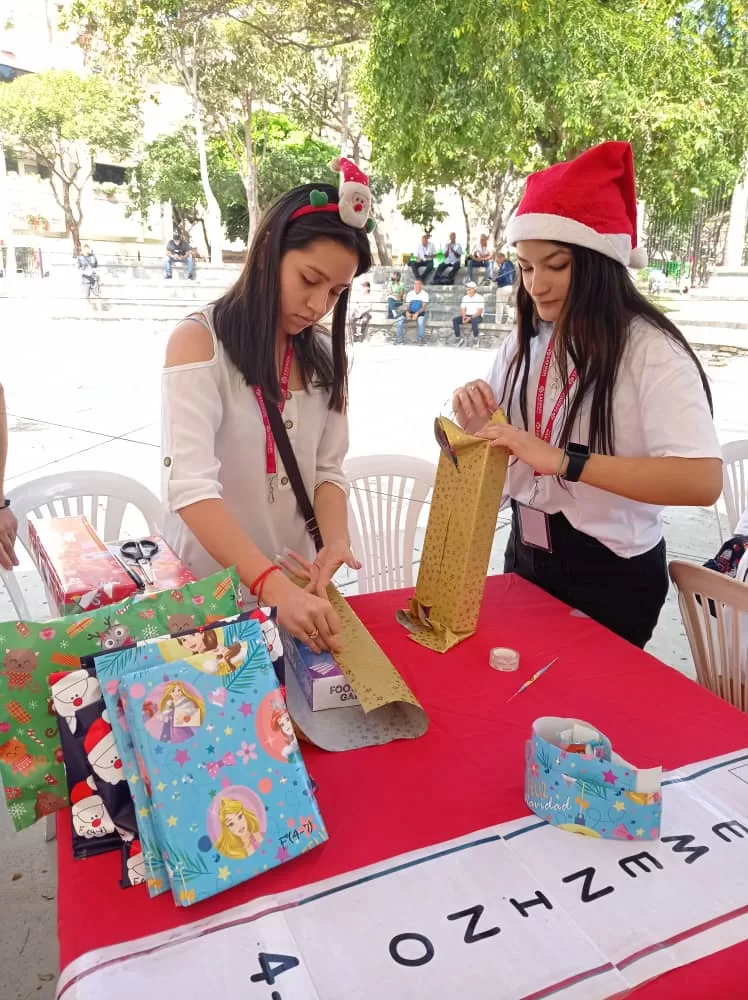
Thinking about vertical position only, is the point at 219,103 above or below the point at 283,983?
above

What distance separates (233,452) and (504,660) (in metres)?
0.59

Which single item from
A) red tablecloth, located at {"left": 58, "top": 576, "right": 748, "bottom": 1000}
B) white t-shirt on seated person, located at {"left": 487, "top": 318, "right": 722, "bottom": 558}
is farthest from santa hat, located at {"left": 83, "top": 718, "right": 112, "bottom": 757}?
white t-shirt on seated person, located at {"left": 487, "top": 318, "right": 722, "bottom": 558}

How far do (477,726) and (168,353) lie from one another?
769 millimetres

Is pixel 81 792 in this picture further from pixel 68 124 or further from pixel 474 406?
pixel 68 124

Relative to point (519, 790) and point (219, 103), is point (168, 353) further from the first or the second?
point (219, 103)

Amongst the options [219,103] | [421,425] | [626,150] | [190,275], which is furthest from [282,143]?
[626,150]

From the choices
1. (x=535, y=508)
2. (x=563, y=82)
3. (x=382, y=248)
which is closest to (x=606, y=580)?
(x=535, y=508)

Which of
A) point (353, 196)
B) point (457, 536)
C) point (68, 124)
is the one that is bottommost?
point (457, 536)

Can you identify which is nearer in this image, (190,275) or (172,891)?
(172,891)

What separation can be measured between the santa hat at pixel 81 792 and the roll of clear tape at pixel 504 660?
2.20 ft

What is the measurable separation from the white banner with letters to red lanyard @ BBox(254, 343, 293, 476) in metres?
0.74

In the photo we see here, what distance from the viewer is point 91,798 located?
77 centimetres

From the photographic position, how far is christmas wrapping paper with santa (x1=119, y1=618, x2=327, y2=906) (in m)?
0.73

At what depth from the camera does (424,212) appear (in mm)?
19578
